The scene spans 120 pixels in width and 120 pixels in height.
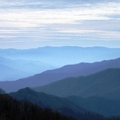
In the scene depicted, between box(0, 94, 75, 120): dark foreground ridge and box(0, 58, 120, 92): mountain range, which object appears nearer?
box(0, 94, 75, 120): dark foreground ridge

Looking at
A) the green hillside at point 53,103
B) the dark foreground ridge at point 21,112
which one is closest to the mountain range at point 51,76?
the green hillside at point 53,103

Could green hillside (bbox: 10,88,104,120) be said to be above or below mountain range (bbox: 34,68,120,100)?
below

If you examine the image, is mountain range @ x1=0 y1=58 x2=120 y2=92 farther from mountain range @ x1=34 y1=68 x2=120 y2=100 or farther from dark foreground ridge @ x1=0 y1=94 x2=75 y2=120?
dark foreground ridge @ x1=0 y1=94 x2=75 y2=120

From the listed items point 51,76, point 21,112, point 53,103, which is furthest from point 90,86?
point 21,112

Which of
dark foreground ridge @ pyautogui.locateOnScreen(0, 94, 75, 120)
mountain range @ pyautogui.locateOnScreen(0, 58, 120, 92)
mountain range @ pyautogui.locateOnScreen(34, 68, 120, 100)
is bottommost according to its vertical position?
dark foreground ridge @ pyautogui.locateOnScreen(0, 94, 75, 120)

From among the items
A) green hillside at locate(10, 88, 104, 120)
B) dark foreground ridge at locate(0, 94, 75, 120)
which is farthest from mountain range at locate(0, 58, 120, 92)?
dark foreground ridge at locate(0, 94, 75, 120)

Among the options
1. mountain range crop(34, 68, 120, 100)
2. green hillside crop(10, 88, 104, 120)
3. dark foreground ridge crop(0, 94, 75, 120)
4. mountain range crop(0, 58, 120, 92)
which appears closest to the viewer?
dark foreground ridge crop(0, 94, 75, 120)

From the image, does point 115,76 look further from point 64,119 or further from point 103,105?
point 64,119

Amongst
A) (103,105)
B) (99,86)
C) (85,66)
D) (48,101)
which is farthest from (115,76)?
(85,66)

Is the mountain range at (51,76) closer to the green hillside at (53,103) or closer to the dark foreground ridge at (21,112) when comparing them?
the green hillside at (53,103)

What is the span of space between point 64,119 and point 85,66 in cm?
11788

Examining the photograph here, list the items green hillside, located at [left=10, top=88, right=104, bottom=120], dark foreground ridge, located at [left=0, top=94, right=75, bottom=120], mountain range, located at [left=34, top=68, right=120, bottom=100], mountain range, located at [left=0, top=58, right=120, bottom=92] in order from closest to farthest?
dark foreground ridge, located at [left=0, top=94, right=75, bottom=120]
green hillside, located at [left=10, top=88, right=104, bottom=120]
mountain range, located at [left=34, top=68, right=120, bottom=100]
mountain range, located at [left=0, top=58, right=120, bottom=92]

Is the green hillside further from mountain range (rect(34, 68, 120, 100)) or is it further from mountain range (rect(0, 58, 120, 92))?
mountain range (rect(0, 58, 120, 92))

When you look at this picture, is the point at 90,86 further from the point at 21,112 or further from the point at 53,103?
the point at 21,112
